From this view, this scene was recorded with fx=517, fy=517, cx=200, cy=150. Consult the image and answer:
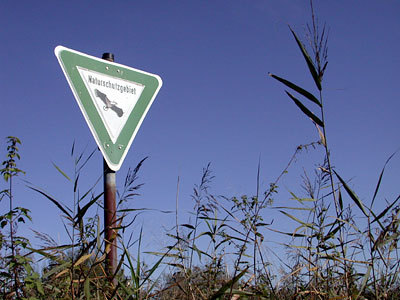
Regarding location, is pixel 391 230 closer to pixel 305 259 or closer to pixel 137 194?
pixel 305 259

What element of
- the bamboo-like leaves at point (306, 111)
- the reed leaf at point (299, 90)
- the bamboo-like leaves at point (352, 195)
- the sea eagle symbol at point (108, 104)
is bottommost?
the bamboo-like leaves at point (352, 195)

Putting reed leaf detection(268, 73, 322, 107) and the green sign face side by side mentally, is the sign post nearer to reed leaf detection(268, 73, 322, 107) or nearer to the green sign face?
the green sign face

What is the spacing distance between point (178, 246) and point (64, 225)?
24.8 inches

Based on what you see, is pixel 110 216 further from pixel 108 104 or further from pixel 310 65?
pixel 310 65

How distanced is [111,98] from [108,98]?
26 millimetres

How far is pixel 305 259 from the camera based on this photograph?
2523 mm

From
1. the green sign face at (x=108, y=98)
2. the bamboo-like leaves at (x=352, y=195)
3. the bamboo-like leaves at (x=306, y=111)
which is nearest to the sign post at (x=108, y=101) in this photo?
the green sign face at (x=108, y=98)

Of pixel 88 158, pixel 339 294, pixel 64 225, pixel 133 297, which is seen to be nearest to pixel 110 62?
pixel 88 158

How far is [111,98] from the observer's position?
384cm

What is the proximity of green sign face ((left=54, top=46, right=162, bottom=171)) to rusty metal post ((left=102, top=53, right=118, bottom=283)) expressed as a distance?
8cm

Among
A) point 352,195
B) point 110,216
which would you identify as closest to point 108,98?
point 110,216

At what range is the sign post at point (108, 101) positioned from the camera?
12.0 feet

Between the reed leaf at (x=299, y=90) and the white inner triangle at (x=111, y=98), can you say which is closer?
the reed leaf at (x=299, y=90)

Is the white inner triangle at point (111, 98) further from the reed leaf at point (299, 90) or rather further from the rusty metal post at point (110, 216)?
the reed leaf at point (299, 90)
